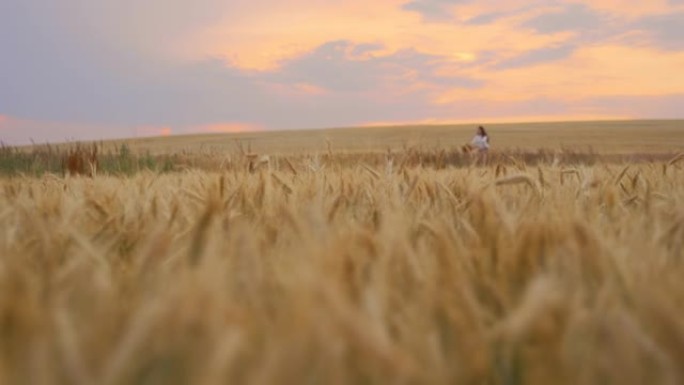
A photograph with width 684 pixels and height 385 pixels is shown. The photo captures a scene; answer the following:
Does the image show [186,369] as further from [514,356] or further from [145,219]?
[145,219]

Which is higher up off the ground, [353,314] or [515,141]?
[353,314]

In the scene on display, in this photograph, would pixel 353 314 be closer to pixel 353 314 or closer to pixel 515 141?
pixel 353 314

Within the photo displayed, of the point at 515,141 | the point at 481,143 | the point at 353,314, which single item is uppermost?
the point at 353,314

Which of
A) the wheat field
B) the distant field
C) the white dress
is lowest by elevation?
the distant field

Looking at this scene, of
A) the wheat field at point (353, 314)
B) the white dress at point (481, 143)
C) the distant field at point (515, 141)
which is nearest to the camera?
the wheat field at point (353, 314)

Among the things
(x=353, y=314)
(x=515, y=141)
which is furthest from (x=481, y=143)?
(x=515, y=141)

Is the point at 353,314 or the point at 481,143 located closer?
the point at 353,314

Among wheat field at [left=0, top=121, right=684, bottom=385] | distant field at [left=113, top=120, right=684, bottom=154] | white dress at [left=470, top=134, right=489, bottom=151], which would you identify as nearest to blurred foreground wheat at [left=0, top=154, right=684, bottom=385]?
wheat field at [left=0, top=121, right=684, bottom=385]

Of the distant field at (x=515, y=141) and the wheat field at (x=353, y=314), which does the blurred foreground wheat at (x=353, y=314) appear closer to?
the wheat field at (x=353, y=314)

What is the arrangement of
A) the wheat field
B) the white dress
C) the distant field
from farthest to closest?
the distant field
the white dress
the wheat field

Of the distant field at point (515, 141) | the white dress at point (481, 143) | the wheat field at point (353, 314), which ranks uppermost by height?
the wheat field at point (353, 314)

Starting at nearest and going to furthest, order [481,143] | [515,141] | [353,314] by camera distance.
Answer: [353,314] → [481,143] → [515,141]

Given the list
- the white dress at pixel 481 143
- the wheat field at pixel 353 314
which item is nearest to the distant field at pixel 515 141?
the white dress at pixel 481 143

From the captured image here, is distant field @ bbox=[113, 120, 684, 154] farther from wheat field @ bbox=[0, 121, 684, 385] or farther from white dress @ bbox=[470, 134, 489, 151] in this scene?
wheat field @ bbox=[0, 121, 684, 385]
